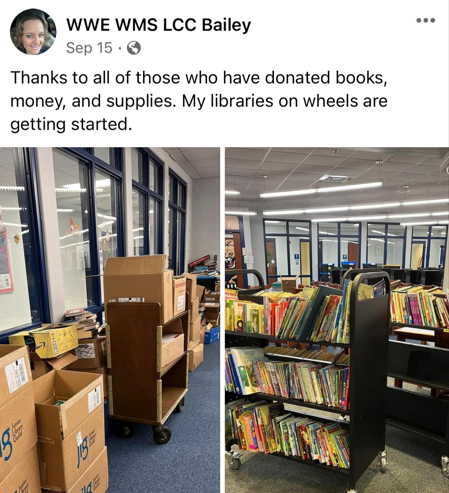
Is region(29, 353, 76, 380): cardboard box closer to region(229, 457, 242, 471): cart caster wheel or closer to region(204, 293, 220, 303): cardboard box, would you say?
region(229, 457, 242, 471): cart caster wheel

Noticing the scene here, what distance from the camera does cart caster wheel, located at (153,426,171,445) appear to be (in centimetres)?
221

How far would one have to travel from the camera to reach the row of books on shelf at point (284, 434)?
1.80 metres

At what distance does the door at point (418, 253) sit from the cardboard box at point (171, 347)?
36.1 ft

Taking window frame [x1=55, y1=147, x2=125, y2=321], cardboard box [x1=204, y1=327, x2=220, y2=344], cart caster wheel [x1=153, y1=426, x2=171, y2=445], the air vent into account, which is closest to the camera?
cart caster wheel [x1=153, y1=426, x2=171, y2=445]

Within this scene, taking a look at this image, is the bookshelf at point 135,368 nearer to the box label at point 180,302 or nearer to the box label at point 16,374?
the box label at point 180,302

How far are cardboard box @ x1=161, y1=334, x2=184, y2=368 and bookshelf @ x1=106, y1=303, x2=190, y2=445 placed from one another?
0.06m

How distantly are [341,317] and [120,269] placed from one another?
60.0 inches

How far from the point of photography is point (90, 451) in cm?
163

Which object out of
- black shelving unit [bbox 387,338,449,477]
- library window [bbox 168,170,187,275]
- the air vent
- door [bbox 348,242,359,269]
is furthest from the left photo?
door [bbox 348,242,359,269]

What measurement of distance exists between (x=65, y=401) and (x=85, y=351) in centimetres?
66

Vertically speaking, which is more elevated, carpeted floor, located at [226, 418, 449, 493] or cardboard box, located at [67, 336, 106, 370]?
cardboard box, located at [67, 336, 106, 370]
